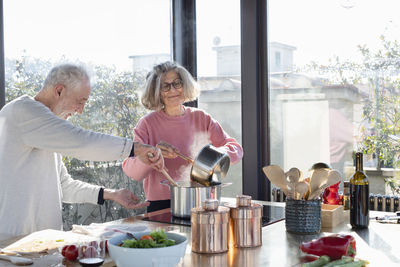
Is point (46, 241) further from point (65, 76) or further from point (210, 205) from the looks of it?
point (65, 76)

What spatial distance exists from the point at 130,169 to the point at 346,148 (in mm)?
1520

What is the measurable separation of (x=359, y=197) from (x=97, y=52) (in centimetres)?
203

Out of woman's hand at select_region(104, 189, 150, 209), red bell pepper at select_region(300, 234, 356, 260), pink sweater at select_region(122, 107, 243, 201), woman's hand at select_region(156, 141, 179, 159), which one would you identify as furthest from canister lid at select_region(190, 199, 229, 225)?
pink sweater at select_region(122, 107, 243, 201)

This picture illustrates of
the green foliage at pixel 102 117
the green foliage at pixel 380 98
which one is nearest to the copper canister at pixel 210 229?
the green foliage at pixel 102 117

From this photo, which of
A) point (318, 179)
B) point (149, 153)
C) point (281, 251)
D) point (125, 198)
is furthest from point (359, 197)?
point (125, 198)

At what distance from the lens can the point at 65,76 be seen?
2172 millimetres

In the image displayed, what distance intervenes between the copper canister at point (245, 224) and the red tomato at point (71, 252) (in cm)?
52

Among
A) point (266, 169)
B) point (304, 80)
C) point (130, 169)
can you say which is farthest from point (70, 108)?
point (304, 80)

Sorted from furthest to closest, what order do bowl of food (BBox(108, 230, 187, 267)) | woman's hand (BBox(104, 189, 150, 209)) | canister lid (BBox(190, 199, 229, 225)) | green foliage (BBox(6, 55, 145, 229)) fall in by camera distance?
green foliage (BBox(6, 55, 145, 229)), woman's hand (BBox(104, 189, 150, 209)), canister lid (BBox(190, 199, 229, 225)), bowl of food (BBox(108, 230, 187, 267))

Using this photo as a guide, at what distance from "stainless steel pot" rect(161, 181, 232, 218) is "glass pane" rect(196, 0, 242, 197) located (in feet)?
5.53

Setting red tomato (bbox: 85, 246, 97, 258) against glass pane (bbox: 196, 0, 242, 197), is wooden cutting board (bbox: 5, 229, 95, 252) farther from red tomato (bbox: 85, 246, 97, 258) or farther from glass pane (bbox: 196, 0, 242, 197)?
glass pane (bbox: 196, 0, 242, 197)

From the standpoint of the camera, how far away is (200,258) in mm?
1480

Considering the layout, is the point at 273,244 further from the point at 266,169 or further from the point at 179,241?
the point at 179,241

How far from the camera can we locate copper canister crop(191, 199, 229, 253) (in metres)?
1.51
